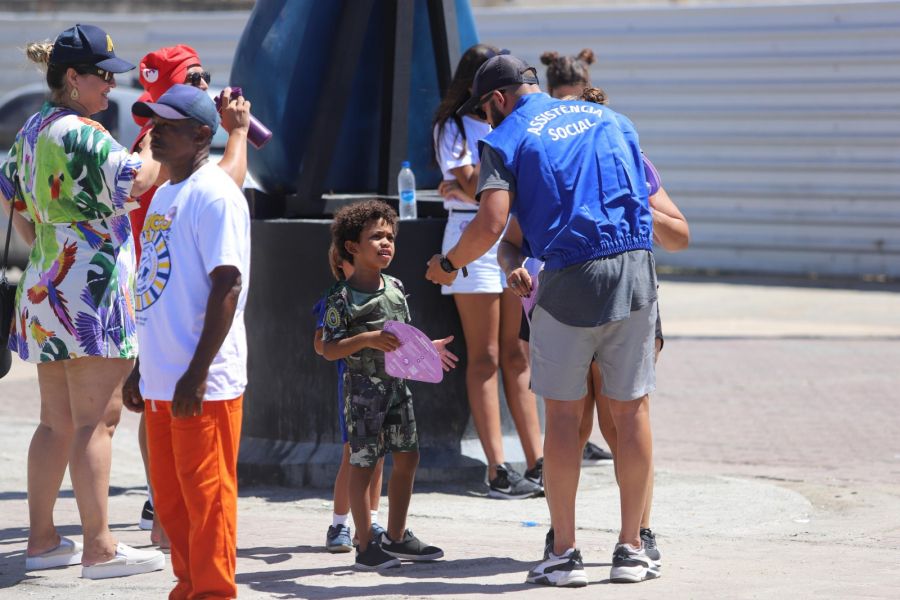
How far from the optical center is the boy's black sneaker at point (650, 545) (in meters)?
5.41

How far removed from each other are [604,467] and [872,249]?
8844 millimetres

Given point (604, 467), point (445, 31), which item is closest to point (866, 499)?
point (604, 467)

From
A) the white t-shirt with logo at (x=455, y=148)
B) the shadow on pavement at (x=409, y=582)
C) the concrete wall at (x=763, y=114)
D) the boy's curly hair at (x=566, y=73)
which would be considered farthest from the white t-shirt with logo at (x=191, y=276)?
the concrete wall at (x=763, y=114)

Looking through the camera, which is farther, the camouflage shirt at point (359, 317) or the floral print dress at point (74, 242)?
the camouflage shirt at point (359, 317)

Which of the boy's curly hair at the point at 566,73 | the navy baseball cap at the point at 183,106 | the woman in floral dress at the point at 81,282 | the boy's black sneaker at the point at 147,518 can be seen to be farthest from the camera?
the boy's curly hair at the point at 566,73

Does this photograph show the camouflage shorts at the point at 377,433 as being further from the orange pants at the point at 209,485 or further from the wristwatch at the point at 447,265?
the orange pants at the point at 209,485

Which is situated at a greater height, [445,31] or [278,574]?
[445,31]

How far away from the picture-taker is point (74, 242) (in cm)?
536

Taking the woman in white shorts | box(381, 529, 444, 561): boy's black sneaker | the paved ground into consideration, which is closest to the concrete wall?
the paved ground

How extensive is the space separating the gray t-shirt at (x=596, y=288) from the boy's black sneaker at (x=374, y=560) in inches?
44.7

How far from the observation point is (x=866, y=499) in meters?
6.68

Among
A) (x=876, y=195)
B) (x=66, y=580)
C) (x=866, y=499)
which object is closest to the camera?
(x=66, y=580)

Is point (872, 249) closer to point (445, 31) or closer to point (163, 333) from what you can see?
point (445, 31)

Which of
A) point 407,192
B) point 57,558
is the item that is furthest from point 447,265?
point 57,558
